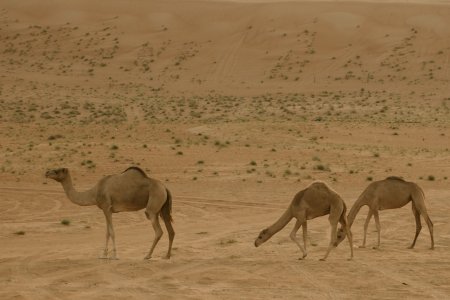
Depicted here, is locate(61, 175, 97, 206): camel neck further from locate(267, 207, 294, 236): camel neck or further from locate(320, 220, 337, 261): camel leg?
locate(320, 220, 337, 261): camel leg

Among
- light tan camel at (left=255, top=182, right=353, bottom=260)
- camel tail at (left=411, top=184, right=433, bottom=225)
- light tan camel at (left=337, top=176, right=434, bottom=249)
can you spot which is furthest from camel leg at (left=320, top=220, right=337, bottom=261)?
camel tail at (left=411, top=184, right=433, bottom=225)

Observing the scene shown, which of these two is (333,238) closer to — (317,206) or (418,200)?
(317,206)

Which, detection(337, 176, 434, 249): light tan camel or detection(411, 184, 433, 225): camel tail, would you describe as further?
detection(337, 176, 434, 249): light tan camel

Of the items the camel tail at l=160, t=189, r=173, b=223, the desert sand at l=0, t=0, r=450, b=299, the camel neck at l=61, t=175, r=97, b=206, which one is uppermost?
the camel neck at l=61, t=175, r=97, b=206

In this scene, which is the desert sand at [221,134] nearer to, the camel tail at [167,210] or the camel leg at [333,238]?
the camel leg at [333,238]

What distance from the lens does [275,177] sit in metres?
30.4

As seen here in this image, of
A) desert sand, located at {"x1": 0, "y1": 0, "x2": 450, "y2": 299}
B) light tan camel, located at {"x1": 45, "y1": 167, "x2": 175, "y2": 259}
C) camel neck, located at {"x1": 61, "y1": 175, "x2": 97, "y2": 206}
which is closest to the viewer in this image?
desert sand, located at {"x1": 0, "y1": 0, "x2": 450, "y2": 299}

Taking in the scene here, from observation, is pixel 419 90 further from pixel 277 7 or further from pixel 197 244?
pixel 197 244

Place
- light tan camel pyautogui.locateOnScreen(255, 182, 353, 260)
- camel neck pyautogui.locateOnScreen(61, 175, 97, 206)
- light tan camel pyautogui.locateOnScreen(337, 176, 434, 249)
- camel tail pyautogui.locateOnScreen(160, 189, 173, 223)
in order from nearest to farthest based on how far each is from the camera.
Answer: light tan camel pyautogui.locateOnScreen(255, 182, 353, 260) < camel tail pyautogui.locateOnScreen(160, 189, 173, 223) < camel neck pyautogui.locateOnScreen(61, 175, 97, 206) < light tan camel pyautogui.locateOnScreen(337, 176, 434, 249)

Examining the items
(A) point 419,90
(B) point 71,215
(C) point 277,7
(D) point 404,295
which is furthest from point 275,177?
(C) point 277,7

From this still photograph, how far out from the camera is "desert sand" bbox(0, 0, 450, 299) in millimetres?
→ 14109

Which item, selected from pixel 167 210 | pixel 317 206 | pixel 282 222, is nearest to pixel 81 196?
pixel 167 210

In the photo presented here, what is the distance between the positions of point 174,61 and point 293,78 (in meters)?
11.5

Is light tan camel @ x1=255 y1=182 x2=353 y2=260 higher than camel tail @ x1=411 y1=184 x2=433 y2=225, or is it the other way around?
light tan camel @ x1=255 y1=182 x2=353 y2=260
